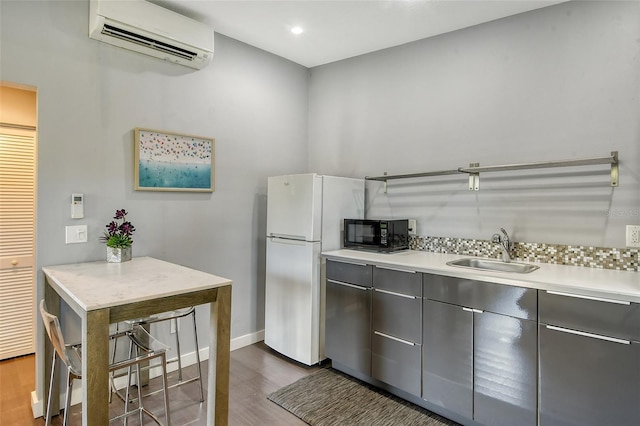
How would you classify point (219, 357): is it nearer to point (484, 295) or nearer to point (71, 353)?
point (71, 353)

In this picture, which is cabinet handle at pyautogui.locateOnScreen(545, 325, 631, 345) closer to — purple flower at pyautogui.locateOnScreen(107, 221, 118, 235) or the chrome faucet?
the chrome faucet

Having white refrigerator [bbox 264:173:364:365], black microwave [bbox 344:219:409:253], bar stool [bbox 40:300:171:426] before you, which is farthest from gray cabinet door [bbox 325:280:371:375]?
bar stool [bbox 40:300:171:426]

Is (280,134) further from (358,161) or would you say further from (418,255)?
(418,255)

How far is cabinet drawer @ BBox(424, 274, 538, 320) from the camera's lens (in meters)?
1.93

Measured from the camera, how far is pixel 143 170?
106 inches

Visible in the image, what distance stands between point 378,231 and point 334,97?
1663 millimetres

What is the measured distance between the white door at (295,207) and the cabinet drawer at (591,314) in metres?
1.68

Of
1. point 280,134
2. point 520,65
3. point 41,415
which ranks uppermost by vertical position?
point 520,65

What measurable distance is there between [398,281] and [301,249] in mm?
909

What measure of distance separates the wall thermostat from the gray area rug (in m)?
1.82

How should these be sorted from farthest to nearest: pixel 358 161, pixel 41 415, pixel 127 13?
pixel 358 161 < pixel 127 13 < pixel 41 415

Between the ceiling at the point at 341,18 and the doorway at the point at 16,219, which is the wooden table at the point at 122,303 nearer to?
the doorway at the point at 16,219

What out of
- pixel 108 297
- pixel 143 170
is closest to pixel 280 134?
pixel 143 170

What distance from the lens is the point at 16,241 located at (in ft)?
10.1
